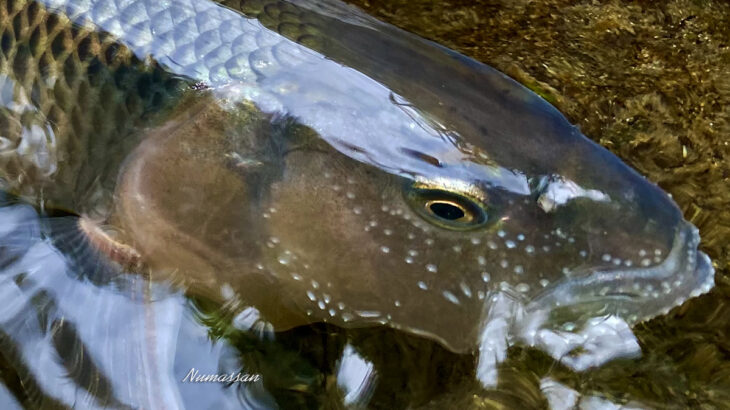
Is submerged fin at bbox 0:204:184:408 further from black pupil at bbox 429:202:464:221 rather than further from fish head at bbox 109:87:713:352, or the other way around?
black pupil at bbox 429:202:464:221

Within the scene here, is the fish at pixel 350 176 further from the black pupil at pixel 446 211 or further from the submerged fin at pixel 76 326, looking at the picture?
the submerged fin at pixel 76 326

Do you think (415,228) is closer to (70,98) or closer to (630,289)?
(630,289)

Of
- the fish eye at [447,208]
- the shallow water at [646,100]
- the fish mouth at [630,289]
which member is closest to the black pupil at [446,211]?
the fish eye at [447,208]

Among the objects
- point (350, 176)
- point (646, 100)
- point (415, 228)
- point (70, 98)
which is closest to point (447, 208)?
point (415, 228)

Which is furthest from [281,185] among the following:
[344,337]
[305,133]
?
[344,337]

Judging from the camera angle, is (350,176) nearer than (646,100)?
Yes

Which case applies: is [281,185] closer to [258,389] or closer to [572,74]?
[258,389]
